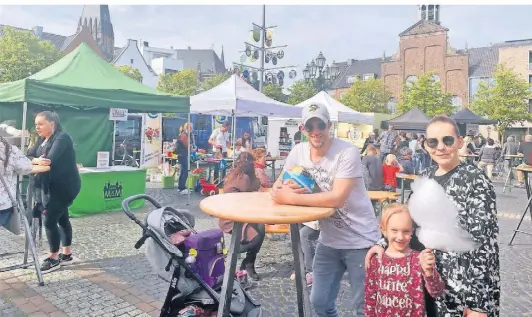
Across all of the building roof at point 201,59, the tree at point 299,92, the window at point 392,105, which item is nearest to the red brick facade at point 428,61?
the window at point 392,105

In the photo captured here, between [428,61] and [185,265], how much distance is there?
52227 millimetres

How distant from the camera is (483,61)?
47625 millimetres

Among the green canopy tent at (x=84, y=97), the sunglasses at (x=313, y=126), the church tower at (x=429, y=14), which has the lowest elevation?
the sunglasses at (x=313, y=126)

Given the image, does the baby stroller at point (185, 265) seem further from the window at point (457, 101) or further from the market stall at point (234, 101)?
the window at point (457, 101)

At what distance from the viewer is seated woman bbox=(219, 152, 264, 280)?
432cm

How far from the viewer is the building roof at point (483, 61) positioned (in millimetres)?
46197

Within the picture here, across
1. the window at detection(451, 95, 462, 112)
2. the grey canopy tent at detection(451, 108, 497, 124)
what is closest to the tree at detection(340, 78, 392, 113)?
the window at detection(451, 95, 462, 112)

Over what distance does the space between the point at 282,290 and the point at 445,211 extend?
272 cm

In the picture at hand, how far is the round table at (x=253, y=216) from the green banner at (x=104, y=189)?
18.5 feet

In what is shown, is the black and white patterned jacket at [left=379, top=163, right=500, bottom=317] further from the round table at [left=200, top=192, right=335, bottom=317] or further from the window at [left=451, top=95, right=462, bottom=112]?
the window at [left=451, top=95, right=462, bottom=112]

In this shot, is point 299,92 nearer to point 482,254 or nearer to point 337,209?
point 337,209

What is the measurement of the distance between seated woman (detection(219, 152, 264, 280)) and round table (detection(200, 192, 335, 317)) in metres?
1.82

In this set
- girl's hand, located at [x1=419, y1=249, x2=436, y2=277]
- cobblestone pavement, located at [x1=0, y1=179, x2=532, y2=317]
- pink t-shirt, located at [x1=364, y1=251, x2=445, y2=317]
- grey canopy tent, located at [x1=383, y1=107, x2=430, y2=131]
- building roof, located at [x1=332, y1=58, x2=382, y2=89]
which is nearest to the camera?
girl's hand, located at [x1=419, y1=249, x2=436, y2=277]

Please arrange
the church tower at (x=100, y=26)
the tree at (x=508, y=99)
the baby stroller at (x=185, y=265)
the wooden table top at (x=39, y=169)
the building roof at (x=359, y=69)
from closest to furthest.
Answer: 1. the baby stroller at (x=185, y=265)
2. the wooden table top at (x=39, y=169)
3. the tree at (x=508, y=99)
4. the building roof at (x=359, y=69)
5. the church tower at (x=100, y=26)
